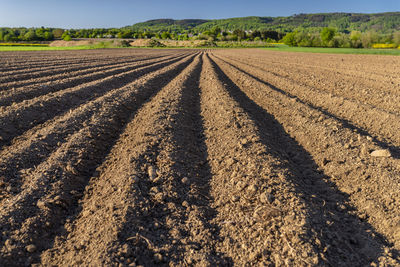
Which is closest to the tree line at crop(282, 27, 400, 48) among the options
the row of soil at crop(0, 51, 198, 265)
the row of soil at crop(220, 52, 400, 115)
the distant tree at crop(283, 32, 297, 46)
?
the distant tree at crop(283, 32, 297, 46)

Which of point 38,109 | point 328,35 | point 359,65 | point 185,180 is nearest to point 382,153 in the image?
point 185,180

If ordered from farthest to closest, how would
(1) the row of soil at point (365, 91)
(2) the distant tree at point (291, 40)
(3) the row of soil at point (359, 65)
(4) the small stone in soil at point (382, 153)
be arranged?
1. (2) the distant tree at point (291, 40)
2. (3) the row of soil at point (359, 65)
3. (1) the row of soil at point (365, 91)
4. (4) the small stone in soil at point (382, 153)

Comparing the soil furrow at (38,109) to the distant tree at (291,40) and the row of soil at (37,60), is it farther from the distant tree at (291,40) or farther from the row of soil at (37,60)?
the distant tree at (291,40)

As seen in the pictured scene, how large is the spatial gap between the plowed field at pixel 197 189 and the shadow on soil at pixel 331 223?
0.02 meters

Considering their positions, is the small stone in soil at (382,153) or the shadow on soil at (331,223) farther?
the small stone in soil at (382,153)

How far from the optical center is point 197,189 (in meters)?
3.81

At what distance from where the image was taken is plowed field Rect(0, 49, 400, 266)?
2.67m

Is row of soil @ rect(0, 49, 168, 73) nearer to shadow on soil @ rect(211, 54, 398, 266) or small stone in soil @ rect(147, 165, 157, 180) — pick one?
small stone in soil @ rect(147, 165, 157, 180)

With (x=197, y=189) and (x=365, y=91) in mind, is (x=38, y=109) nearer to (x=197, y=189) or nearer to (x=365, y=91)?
(x=197, y=189)

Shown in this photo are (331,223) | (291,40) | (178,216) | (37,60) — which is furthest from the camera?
(291,40)

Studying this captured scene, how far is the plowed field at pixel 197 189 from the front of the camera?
267cm

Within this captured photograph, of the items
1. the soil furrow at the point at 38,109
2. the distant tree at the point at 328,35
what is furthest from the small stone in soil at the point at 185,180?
the distant tree at the point at 328,35

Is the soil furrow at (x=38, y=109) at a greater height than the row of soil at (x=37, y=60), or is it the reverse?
the row of soil at (x=37, y=60)

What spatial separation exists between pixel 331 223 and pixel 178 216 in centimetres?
189
